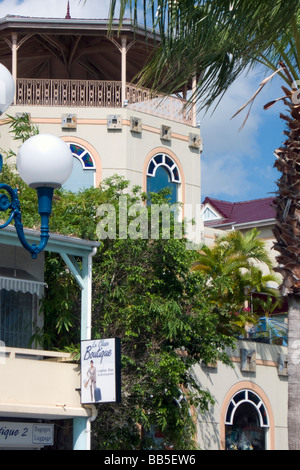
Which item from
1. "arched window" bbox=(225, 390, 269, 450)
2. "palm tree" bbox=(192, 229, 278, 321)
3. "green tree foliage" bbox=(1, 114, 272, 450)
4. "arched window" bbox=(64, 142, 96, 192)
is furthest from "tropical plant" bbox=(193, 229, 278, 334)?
"green tree foliage" bbox=(1, 114, 272, 450)

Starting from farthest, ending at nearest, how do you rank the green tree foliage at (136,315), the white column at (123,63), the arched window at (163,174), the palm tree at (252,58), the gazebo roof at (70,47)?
the arched window at (163,174)
the white column at (123,63)
the gazebo roof at (70,47)
the green tree foliage at (136,315)
the palm tree at (252,58)

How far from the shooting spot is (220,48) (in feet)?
38.6

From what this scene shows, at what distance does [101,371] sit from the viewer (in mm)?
16266

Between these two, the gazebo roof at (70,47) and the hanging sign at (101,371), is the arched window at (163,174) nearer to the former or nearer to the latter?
the gazebo roof at (70,47)

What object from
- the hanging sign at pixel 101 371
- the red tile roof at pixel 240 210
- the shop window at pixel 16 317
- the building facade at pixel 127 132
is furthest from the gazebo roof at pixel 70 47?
Result: the red tile roof at pixel 240 210

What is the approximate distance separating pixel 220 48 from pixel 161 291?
8.39 meters

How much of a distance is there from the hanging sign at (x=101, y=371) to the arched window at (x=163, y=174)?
9.97 m

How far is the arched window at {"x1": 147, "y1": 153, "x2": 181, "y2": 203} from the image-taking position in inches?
1021

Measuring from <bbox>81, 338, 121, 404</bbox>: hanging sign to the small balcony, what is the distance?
0.35 meters

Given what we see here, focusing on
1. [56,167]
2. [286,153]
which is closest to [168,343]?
[286,153]

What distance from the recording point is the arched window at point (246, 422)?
938 inches

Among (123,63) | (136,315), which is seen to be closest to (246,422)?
(136,315)

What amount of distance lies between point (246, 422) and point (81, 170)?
8.20 metres
